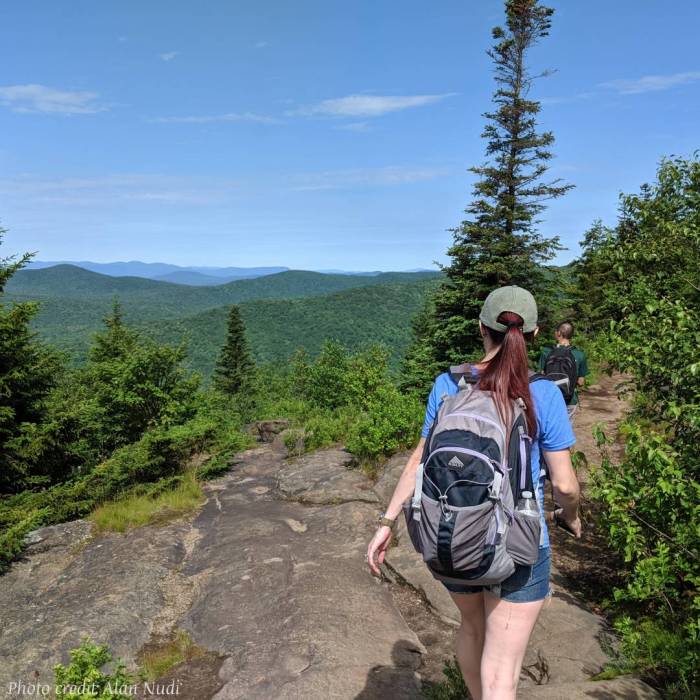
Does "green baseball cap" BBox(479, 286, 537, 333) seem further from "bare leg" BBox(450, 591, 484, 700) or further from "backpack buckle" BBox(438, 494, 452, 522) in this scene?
"bare leg" BBox(450, 591, 484, 700)

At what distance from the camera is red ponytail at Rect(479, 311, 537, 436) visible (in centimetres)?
199

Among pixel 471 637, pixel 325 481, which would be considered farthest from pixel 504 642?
pixel 325 481

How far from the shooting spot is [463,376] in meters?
2.18

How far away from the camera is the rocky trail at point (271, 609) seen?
3729 millimetres

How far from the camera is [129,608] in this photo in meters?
5.07

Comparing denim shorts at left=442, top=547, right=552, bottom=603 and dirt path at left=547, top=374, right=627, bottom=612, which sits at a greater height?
denim shorts at left=442, top=547, right=552, bottom=603

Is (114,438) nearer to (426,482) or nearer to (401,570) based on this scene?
(401,570)

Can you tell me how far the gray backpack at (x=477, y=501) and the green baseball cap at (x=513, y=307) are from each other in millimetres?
338

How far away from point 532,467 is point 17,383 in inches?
350

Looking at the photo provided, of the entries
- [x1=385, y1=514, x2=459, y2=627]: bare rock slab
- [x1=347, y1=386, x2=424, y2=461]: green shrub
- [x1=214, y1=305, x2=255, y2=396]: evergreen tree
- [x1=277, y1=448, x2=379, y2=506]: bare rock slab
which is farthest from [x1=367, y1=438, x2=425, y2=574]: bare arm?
[x1=214, y1=305, x2=255, y2=396]: evergreen tree

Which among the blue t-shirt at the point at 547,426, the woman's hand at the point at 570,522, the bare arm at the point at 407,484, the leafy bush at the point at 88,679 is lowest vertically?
the leafy bush at the point at 88,679

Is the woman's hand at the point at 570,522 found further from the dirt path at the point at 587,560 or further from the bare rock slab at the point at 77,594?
the bare rock slab at the point at 77,594

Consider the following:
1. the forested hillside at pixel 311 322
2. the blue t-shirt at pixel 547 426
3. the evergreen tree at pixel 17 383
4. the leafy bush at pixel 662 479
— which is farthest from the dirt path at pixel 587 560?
the forested hillside at pixel 311 322

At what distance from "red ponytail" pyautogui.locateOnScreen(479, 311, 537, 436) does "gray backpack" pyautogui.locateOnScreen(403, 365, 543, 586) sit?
33 mm
